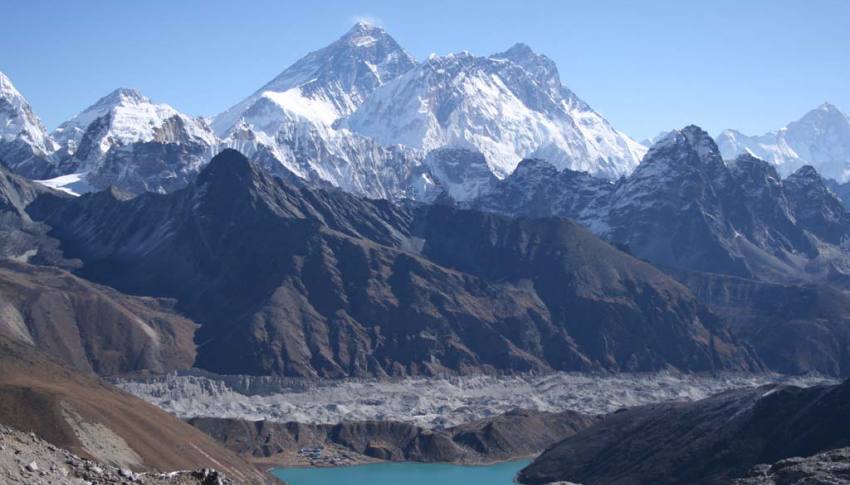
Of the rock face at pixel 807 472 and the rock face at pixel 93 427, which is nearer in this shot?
the rock face at pixel 807 472

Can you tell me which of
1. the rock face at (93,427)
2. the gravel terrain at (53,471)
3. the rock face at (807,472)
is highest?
the gravel terrain at (53,471)

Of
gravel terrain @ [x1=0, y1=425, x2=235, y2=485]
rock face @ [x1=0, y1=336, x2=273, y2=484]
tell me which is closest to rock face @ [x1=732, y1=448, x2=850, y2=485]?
gravel terrain @ [x1=0, y1=425, x2=235, y2=485]

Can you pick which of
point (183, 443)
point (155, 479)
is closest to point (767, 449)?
point (183, 443)

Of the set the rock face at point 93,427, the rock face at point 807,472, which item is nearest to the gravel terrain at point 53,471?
the rock face at point 807,472

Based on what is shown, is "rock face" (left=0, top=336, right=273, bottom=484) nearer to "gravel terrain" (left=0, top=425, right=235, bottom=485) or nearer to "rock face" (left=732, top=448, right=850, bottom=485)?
"rock face" (left=732, top=448, right=850, bottom=485)

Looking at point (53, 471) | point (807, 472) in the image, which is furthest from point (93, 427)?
point (53, 471)

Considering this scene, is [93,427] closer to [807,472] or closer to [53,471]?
[807,472]

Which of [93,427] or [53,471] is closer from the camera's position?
[53,471]

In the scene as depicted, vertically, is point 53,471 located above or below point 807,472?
above

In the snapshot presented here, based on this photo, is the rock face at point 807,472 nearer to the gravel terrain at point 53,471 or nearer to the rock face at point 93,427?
the gravel terrain at point 53,471
